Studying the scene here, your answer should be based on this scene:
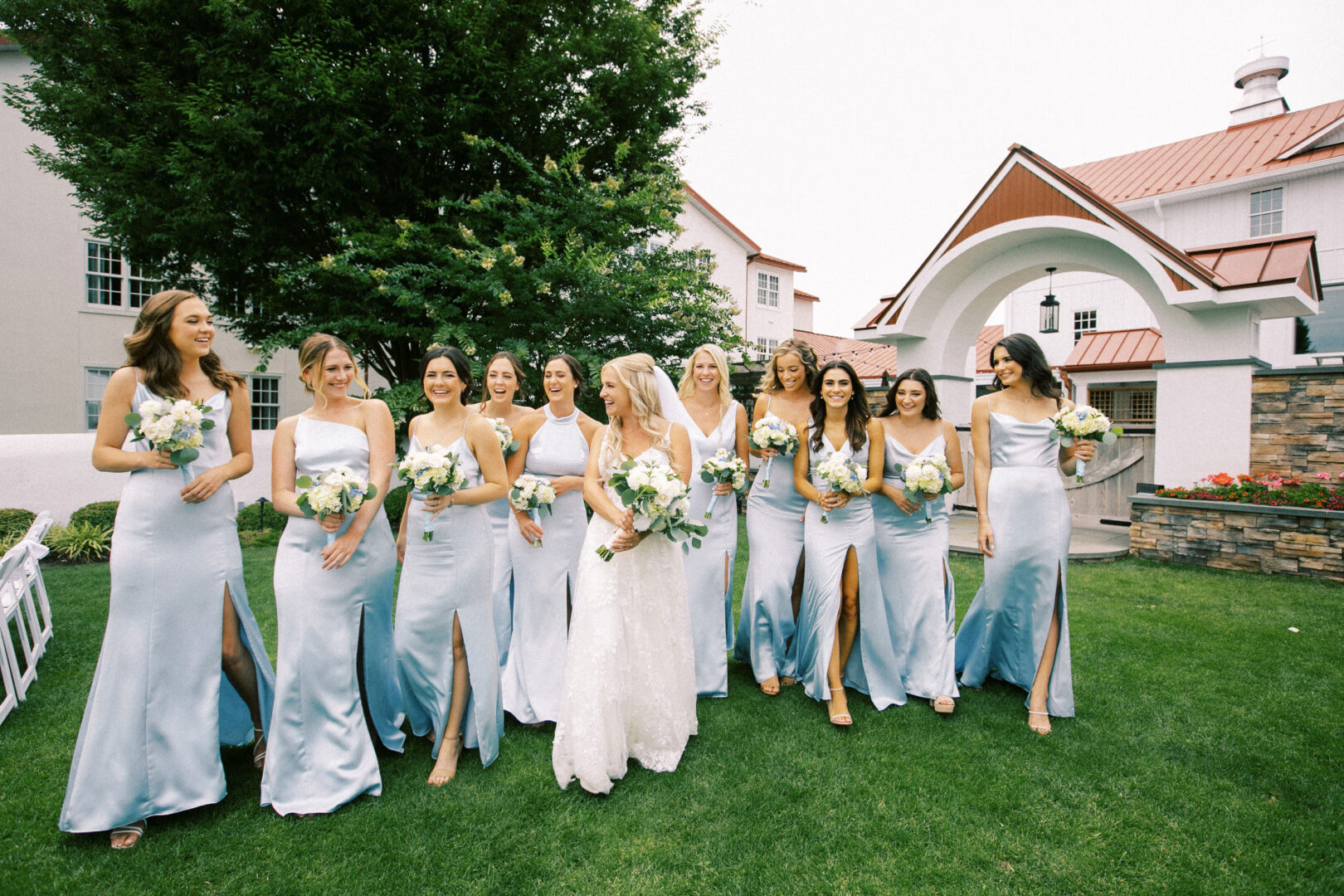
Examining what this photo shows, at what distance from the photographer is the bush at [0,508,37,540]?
10.1 m

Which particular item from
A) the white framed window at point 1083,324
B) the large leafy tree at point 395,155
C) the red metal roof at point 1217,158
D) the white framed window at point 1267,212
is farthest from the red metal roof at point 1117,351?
the large leafy tree at point 395,155

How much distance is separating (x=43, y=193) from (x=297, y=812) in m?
19.1

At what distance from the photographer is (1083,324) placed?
27438 mm

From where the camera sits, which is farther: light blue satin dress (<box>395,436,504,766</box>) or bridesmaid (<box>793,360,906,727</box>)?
bridesmaid (<box>793,360,906,727</box>)

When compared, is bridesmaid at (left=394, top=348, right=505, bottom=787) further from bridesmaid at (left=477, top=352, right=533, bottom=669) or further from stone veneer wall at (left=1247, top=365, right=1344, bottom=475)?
stone veneer wall at (left=1247, top=365, right=1344, bottom=475)

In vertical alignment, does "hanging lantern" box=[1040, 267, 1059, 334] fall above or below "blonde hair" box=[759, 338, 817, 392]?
above

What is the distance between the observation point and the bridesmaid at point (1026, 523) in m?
4.63

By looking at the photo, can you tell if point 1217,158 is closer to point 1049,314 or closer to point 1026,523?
point 1049,314

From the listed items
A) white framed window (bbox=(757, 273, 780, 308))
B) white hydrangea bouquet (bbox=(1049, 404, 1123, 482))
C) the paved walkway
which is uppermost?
white framed window (bbox=(757, 273, 780, 308))

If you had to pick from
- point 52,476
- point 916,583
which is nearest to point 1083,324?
point 916,583

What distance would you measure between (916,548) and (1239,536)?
7153 mm

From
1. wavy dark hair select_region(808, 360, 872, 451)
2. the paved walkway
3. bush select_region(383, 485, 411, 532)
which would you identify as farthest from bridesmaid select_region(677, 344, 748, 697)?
bush select_region(383, 485, 411, 532)

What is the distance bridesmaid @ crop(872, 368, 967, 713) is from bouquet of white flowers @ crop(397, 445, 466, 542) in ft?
9.98

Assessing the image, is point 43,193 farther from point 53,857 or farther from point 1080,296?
point 1080,296
